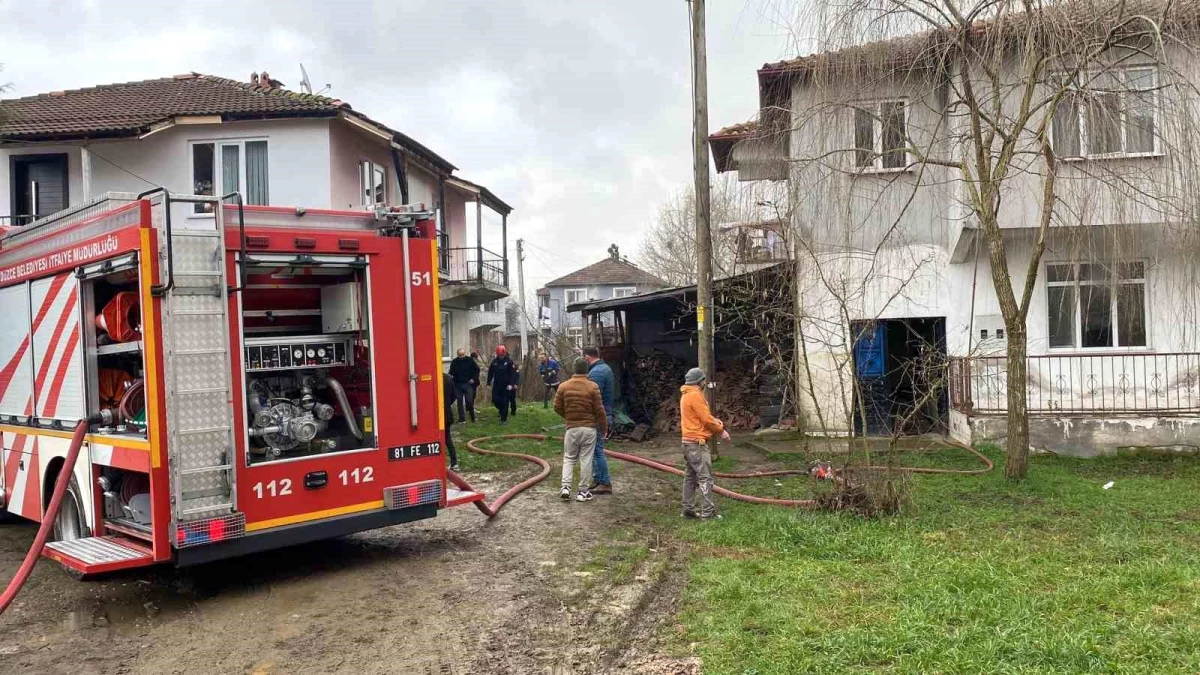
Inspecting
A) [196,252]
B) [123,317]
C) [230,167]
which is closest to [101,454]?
[123,317]

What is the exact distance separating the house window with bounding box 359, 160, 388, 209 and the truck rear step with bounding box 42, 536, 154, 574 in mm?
13490

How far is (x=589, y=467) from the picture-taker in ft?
33.7

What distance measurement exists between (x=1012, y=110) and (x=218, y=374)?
10046 millimetres

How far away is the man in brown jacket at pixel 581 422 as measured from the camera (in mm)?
10117

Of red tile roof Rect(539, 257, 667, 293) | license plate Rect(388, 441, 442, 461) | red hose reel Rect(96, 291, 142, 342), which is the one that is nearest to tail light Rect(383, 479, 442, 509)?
license plate Rect(388, 441, 442, 461)

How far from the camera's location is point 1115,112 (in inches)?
346

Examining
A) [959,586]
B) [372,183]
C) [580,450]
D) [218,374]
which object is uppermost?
[372,183]

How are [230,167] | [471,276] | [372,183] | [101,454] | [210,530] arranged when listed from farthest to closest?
[471,276], [372,183], [230,167], [101,454], [210,530]

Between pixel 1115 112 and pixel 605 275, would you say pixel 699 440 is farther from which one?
pixel 605 275

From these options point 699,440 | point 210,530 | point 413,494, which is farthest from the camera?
point 699,440

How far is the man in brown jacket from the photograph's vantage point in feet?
33.2

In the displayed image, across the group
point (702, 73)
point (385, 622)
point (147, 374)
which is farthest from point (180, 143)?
point (385, 622)

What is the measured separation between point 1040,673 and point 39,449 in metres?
7.93

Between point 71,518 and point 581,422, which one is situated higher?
point 581,422
